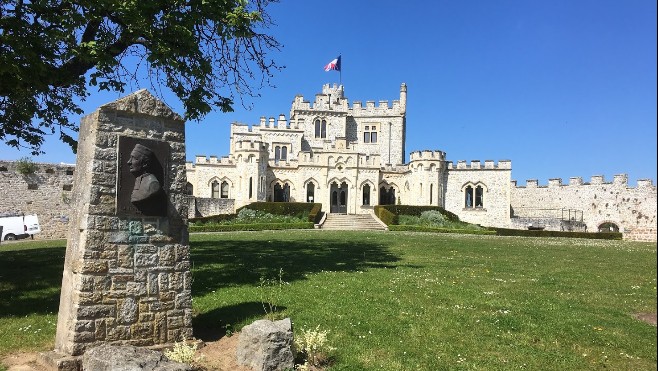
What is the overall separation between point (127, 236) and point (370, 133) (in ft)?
189

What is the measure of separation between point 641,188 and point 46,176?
156ft

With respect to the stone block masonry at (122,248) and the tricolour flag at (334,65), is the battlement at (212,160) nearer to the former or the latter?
the tricolour flag at (334,65)

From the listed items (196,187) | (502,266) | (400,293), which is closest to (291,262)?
(400,293)

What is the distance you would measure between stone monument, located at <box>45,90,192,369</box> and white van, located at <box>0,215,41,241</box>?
2680 centimetres

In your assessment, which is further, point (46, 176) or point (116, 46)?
point (46, 176)

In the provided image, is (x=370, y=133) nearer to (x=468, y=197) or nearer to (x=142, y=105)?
(x=468, y=197)

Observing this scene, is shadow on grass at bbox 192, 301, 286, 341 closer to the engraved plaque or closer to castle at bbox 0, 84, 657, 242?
the engraved plaque

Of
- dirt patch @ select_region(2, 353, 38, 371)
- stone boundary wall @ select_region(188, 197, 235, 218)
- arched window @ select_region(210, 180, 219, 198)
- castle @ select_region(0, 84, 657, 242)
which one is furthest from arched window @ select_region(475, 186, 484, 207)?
dirt patch @ select_region(2, 353, 38, 371)

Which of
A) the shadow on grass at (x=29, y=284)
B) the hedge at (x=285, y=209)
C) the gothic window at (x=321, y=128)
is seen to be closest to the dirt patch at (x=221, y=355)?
the shadow on grass at (x=29, y=284)

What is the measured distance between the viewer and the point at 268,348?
5.44 meters

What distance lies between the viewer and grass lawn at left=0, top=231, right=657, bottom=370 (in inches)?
234

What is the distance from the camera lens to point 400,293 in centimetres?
934

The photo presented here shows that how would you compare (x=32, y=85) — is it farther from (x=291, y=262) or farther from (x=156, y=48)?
(x=291, y=262)

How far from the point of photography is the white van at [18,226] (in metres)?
28.1
